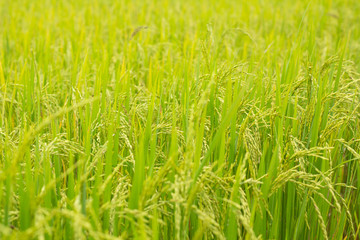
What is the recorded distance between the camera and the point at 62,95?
2.30 metres

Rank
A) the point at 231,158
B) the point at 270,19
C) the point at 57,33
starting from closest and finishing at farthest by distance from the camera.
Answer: the point at 231,158 → the point at 57,33 → the point at 270,19

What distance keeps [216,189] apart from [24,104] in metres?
1.08

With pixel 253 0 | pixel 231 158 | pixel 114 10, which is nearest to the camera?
pixel 231 158

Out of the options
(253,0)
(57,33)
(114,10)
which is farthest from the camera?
(253,0)

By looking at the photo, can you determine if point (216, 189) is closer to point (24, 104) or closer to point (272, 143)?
point (272, 143)

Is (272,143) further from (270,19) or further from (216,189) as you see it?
(270,19)

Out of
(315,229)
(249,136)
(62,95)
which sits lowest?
(315,229)

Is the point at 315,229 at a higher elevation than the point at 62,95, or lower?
lower

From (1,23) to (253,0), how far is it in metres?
3.75

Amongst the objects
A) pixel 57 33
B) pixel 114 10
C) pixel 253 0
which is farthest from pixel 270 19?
pixel 57 33

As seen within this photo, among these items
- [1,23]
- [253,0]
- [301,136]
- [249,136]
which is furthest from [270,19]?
[249,136]

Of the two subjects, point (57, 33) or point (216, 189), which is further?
point (57, 33)

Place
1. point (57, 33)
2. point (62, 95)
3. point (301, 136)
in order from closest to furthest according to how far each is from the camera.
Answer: point (301, 136) → point (62, 95) → point (57, 33)

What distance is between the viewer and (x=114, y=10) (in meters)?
5.53
